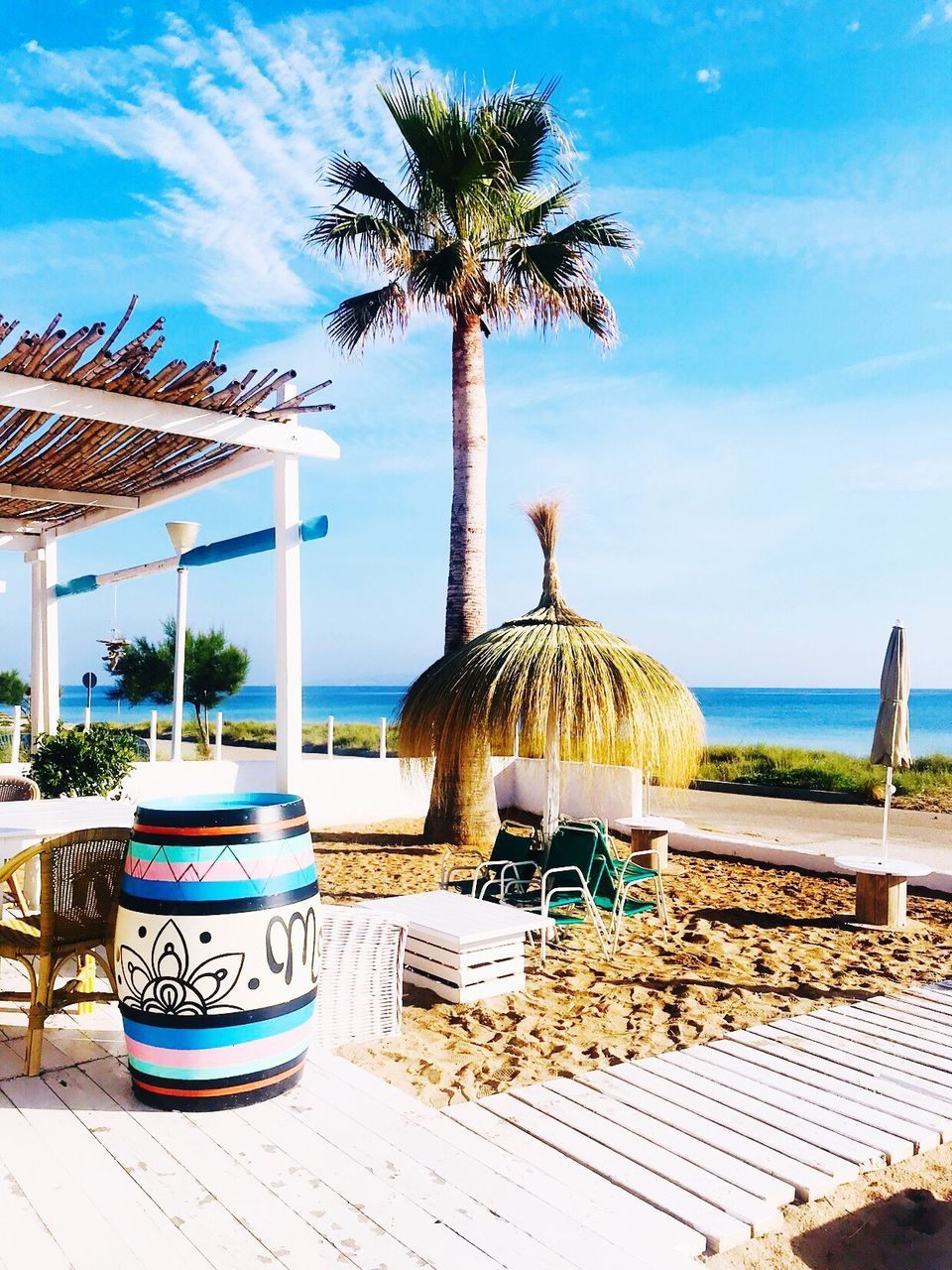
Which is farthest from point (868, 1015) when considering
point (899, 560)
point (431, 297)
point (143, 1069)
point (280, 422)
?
point (899, 560)

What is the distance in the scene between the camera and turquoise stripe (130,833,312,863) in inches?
110

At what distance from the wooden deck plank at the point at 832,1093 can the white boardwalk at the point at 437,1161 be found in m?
0.01

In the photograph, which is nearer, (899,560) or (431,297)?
(431,297)

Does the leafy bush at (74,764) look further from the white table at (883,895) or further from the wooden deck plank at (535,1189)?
the white table at (883,895)

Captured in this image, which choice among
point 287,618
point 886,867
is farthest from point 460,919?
point 886,867

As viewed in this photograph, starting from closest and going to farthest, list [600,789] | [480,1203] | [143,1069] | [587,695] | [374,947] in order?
1. [480,1203]
2. [143,1069]
3. [374,947]
4. [587,695]
5. [600,789]

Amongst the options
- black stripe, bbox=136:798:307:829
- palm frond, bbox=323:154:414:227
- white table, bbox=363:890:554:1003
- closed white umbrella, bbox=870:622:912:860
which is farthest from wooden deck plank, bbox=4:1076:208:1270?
palm frond, bbox=323:154:414:227

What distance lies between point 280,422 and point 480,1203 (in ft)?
11.4

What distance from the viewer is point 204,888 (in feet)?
9.15

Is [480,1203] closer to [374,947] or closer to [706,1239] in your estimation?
[706,1239]

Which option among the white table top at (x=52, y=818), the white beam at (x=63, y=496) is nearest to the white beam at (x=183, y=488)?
the white beam at (x=63, y=496)

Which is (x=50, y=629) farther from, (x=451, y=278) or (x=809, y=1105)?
(x=809, y=1105)

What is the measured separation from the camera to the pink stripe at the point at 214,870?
2.79 meters

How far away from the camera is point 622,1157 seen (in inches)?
116
